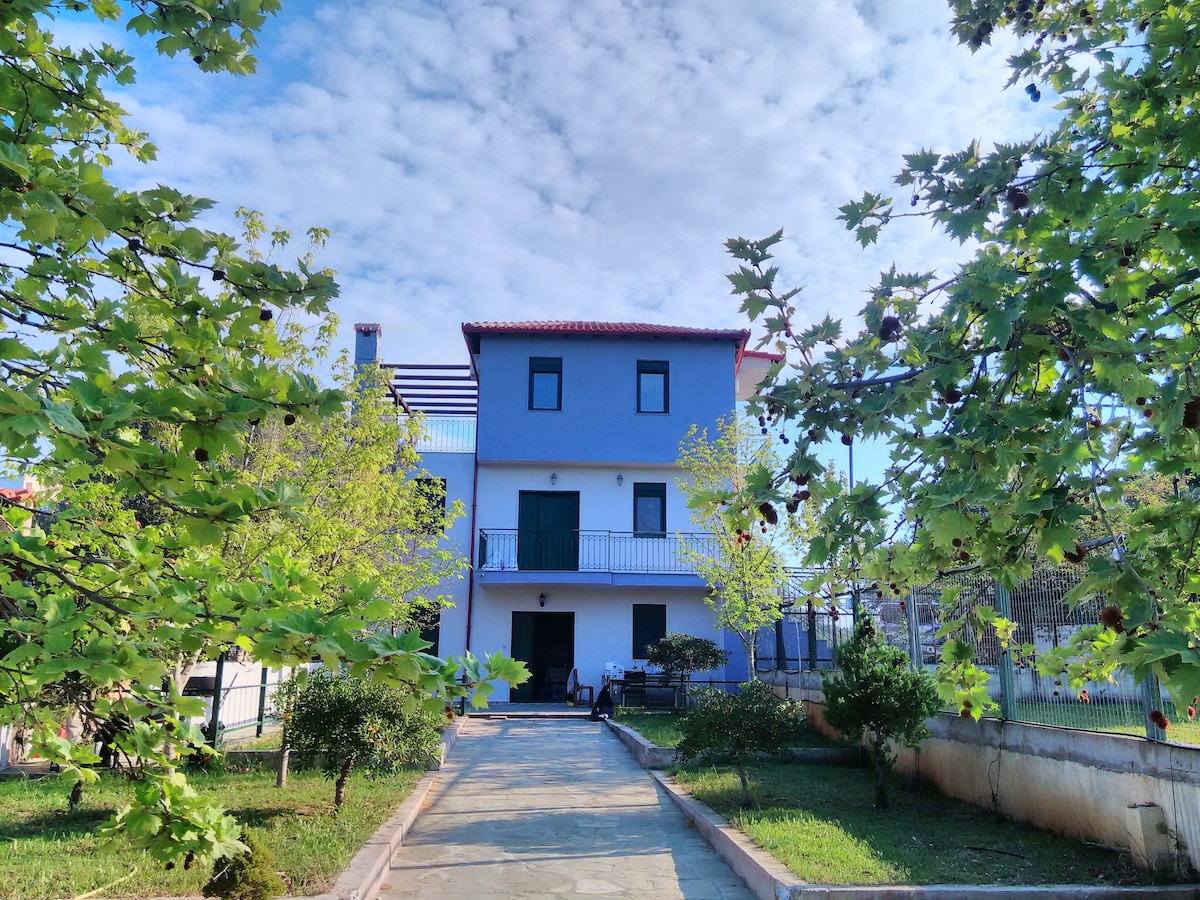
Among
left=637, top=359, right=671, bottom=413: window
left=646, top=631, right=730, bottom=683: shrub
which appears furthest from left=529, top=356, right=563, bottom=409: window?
left=646, top=631, right=730, bottom=683: shrub

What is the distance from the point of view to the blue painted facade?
23172 millimetres

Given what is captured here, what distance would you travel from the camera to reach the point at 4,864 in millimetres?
6180

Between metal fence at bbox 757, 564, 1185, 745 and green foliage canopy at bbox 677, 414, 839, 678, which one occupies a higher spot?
green foliage canopy at bbox 677, 414, 839, 678

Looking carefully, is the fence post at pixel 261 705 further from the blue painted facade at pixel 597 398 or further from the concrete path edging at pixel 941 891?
the concrete path edging at pixel 941 891

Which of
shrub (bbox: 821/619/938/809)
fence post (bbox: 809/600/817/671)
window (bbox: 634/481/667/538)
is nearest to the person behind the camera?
shrub (bbox: 821/619/938/809)

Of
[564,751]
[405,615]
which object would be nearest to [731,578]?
[564,751]

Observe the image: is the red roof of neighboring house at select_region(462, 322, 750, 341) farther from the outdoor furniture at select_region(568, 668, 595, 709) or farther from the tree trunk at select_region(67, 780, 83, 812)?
the tree trunk at select_region(67, 780, 83, 812)

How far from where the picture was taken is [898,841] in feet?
24.6

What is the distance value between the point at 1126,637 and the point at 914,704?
7097mm

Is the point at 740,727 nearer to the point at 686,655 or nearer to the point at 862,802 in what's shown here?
the point at 862,802

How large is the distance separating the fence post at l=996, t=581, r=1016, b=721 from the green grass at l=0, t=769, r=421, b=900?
6230 millimetres

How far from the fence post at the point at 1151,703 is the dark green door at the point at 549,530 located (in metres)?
16.6

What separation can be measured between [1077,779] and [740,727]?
3.09 m

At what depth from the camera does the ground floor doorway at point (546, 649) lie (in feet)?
74.9
